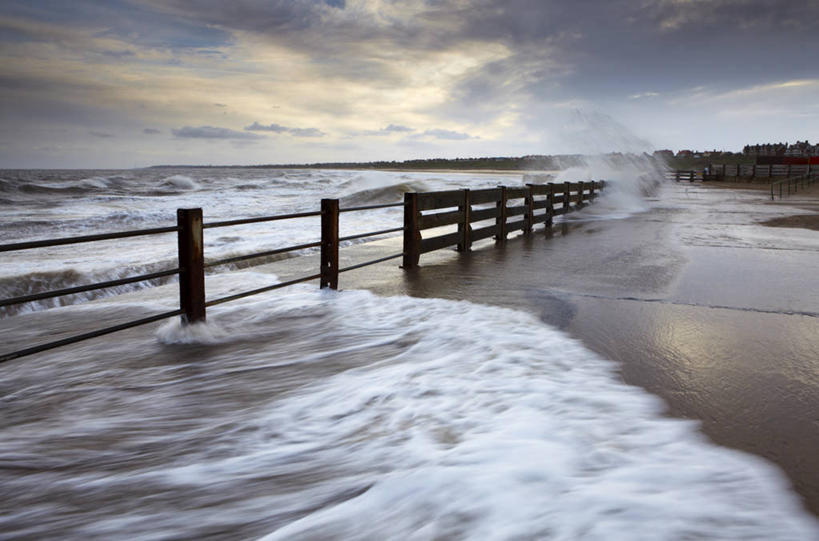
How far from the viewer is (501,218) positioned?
1114 cm

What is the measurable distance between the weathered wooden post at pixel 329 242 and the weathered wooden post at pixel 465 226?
3.57 metres

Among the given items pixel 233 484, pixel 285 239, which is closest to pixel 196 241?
pixel 233 484

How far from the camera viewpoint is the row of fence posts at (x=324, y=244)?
15.0ft

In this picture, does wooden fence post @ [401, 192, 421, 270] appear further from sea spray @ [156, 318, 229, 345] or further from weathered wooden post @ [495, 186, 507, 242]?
sea spray @ [156, 318, 229, 345]

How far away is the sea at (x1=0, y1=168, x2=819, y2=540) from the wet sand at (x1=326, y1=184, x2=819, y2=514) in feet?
0.89

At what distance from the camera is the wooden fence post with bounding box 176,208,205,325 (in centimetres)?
452

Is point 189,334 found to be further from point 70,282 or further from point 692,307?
point 70,282

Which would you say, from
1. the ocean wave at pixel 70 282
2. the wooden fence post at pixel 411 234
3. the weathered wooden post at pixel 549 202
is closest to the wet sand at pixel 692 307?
the wooden fence post at pixel 411 234

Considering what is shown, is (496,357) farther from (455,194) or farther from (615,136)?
(615,136)

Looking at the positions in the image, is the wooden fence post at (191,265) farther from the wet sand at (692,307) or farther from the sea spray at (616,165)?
the sea spray at (616,165)

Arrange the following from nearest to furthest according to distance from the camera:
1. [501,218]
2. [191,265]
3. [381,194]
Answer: [191,265] < [501,218] < [381,194]

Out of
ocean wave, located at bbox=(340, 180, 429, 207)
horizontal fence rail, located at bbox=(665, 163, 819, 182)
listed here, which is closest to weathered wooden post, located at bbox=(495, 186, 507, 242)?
ocean wave, located at bbox=(340, 180, 429, 207)

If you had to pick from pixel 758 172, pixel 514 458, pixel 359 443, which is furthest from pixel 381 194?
pixel 758 172

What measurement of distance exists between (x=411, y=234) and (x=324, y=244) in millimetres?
2025
